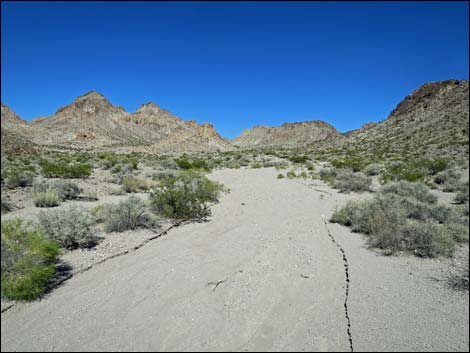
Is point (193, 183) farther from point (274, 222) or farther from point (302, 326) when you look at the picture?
point (302, 326)

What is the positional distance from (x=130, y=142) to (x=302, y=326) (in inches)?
4845

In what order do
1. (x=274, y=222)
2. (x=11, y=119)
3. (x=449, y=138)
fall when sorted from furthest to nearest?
1. (x=274, y=222)
2. (x=449, y=138)
3. (x=11, y=119)

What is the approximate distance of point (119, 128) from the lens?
428 feet

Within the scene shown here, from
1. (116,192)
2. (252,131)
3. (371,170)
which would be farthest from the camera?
(252,131)

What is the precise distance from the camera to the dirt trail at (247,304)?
11.6 feet

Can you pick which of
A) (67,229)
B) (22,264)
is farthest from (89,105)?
(22,264)

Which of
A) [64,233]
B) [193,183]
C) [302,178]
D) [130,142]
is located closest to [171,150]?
[130,142]

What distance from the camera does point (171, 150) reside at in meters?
76.9

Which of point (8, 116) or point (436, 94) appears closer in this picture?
point (8, 116)

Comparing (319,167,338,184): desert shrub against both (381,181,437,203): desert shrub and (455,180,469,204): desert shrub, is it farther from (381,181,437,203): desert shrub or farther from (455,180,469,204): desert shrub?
(455,180,469,204): desert shrub

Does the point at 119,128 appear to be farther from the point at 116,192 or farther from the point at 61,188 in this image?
the point at 61,188

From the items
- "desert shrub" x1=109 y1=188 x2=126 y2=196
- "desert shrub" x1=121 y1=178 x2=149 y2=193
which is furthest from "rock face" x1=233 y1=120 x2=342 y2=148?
"desert shrub" x1=109 y1=188 x2=126 y2=196

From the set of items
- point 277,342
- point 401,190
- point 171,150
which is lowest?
point 277,342

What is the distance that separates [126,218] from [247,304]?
4.89 m
